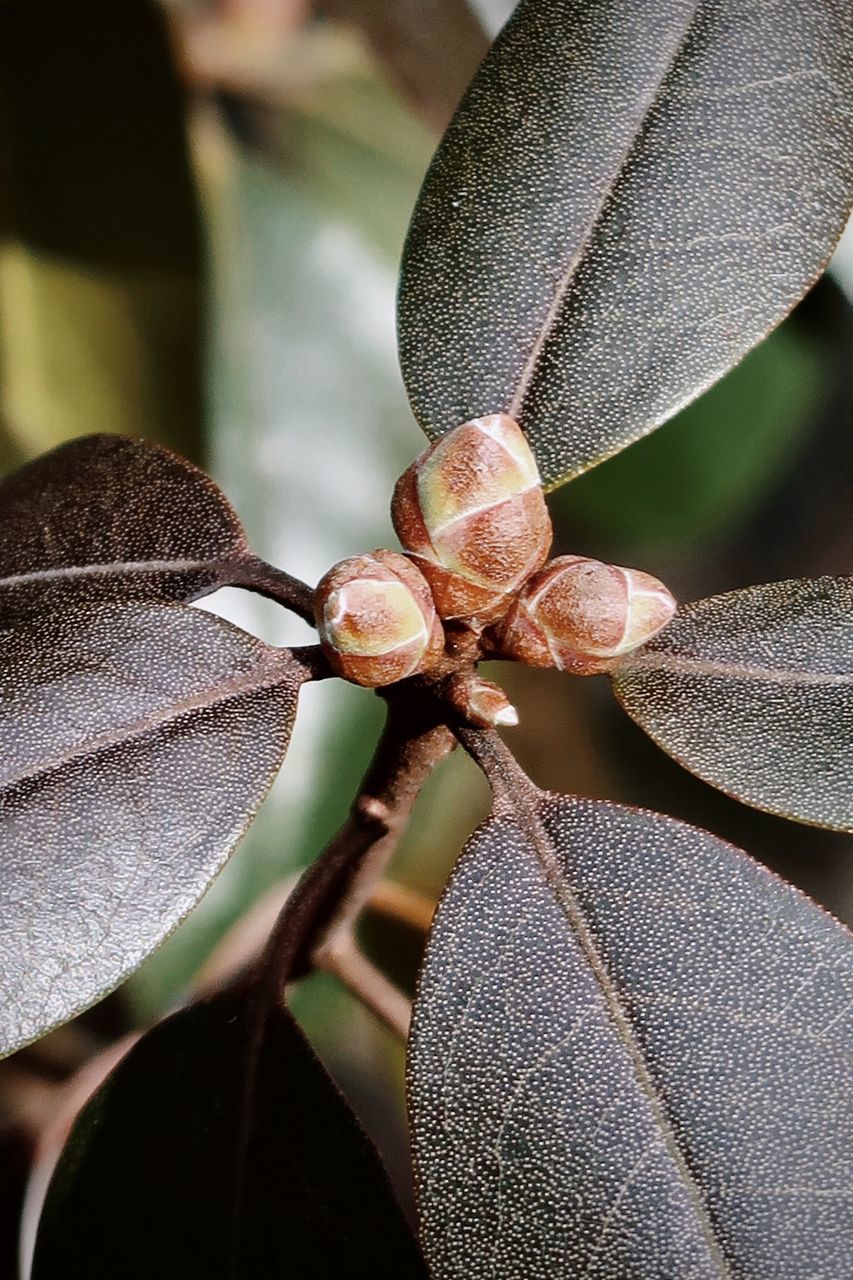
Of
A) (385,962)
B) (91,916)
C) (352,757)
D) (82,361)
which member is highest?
(91,916)

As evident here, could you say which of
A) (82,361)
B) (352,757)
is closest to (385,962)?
(352,757)

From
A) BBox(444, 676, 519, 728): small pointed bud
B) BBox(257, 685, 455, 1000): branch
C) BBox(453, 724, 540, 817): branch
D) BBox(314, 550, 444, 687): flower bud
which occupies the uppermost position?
BBox(314, 550, 444, 687): flower bud

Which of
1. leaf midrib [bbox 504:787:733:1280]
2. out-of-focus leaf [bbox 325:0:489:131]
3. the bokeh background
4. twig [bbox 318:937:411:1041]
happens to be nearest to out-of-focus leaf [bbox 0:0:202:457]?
the bokeh background

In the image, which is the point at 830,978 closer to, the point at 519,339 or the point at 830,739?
the point at 830,739

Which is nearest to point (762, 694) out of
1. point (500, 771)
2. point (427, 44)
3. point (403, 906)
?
point (500, 771)

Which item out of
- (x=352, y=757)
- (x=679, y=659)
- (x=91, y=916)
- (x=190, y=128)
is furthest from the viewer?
(x=190, y=128)

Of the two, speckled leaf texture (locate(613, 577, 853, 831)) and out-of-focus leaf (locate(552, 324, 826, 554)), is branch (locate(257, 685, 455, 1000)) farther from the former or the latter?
out-of-focus leaf (locate(552, 324, 826, 554))

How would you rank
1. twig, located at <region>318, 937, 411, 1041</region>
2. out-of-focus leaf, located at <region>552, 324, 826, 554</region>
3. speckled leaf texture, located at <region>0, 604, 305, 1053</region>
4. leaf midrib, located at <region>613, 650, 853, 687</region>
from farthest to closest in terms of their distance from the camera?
out-of-focus leaf, located at <region>552, 324, 826, 554</region> → twig, located at <region>318, 937, 411, 1041</region> → leaf midrib, located at <region>613, 650, 853, 687</region> → speckled leaf texture, located at <region>0, 604, 305, 1053</region>
